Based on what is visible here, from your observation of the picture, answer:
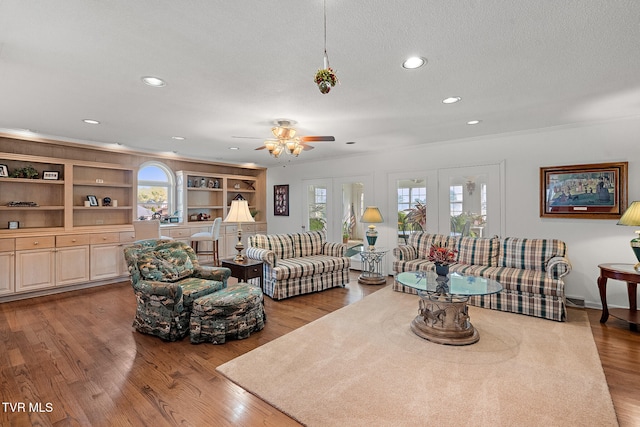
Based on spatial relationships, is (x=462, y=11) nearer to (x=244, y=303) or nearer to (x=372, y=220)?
(x=244, y=303)

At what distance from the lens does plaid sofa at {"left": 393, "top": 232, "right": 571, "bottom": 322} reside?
11.8 ft

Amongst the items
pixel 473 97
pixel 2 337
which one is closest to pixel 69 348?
pixel 2 337

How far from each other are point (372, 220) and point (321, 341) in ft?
9.66

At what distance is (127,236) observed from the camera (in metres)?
5.51

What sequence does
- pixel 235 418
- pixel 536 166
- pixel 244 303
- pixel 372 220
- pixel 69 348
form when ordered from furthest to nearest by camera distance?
pixel 372 220, pixel 536 166, pixel 244 303, pixel 69 348, pixel 235 418

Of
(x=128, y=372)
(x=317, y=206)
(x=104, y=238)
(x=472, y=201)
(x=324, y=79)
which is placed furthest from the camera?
(x=317, y=206)

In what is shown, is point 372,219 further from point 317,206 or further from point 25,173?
point 25,173

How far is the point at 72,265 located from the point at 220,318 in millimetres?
3467

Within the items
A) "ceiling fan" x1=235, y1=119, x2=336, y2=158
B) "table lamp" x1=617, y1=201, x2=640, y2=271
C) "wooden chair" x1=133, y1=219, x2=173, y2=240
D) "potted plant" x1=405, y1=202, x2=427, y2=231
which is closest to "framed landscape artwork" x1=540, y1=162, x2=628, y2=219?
"table lamp" x1=617, y1=201, x2=640, y2=271

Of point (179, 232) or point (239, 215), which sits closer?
point (239, 215)

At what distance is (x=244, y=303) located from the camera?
311cm

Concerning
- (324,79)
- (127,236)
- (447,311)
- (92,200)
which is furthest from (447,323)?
(92,200)

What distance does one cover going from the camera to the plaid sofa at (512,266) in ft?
11.8

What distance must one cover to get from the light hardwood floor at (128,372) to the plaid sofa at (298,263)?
537 mm
